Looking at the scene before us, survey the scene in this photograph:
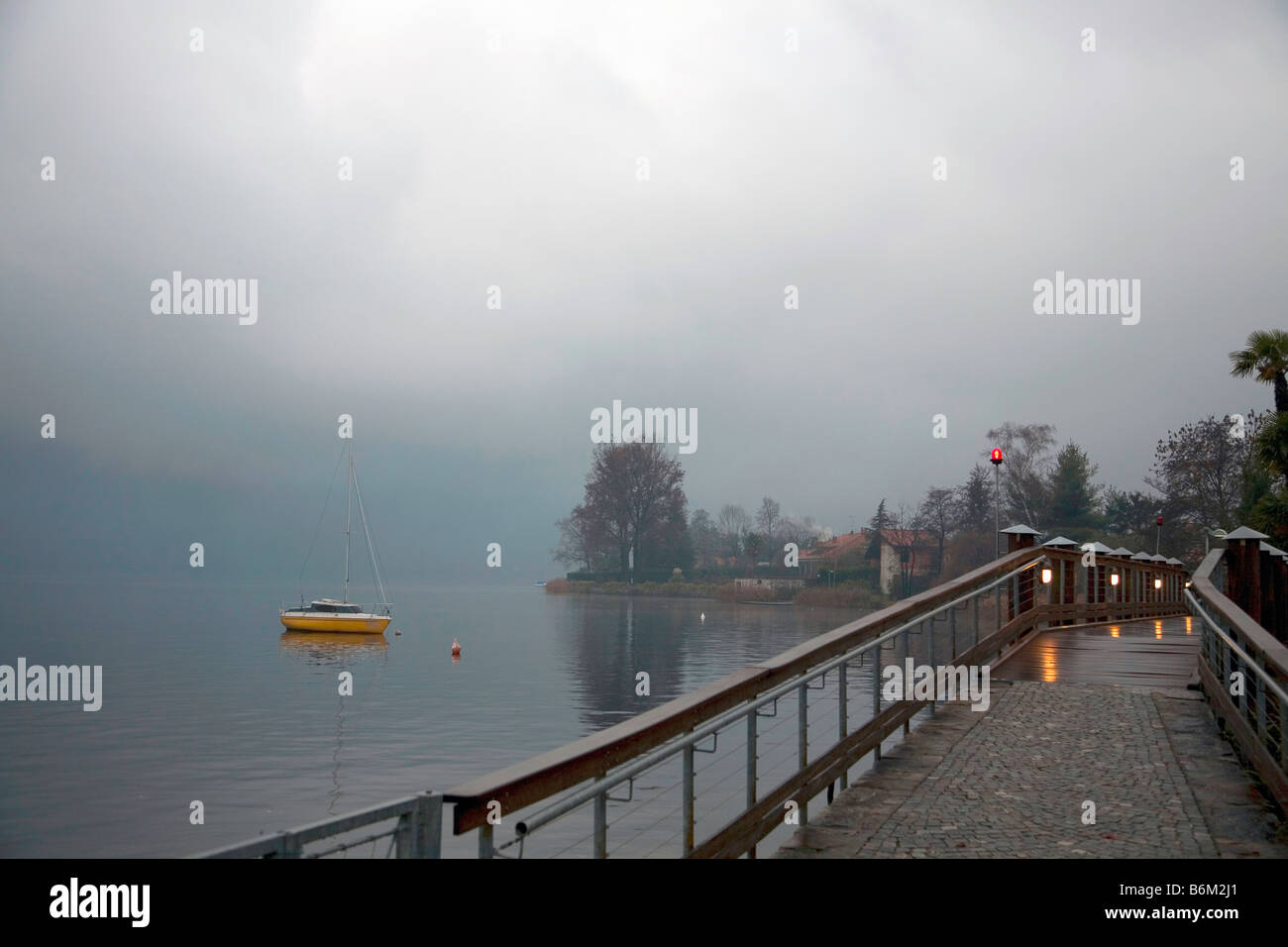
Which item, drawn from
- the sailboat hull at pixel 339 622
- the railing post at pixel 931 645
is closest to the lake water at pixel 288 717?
the sailboat hull at pixel 339 622

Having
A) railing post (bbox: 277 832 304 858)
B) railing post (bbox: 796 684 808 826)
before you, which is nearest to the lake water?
railing post (bbox: 796 684 808 826)

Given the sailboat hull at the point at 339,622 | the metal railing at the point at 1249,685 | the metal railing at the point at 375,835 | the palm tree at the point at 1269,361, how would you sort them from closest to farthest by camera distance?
the metal railing at the point at 375,835
the metal railing at the point at 1249,685
the palm tree at the point at 1269,361
the sailboat hull at the point at 339,622

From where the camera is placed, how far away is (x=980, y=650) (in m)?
11.3

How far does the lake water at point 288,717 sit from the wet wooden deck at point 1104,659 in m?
6.42

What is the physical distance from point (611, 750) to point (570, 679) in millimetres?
40262

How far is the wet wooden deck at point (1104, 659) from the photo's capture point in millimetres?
11195

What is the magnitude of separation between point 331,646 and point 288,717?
28.6 metres

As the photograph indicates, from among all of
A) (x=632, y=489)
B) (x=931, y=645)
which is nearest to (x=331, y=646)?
(x=632, y=489)

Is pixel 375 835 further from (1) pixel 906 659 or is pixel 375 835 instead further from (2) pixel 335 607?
(2) pixel 335 607

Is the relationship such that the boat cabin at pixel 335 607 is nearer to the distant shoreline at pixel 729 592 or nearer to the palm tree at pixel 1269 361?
the distant shoreline at pixel 729 592

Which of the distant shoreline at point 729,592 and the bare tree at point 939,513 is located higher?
the bare tree at point 939,513

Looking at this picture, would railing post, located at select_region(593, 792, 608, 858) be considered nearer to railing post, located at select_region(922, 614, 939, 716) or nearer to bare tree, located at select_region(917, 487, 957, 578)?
railing post, located at select_region(922, 614, 939, 716)
